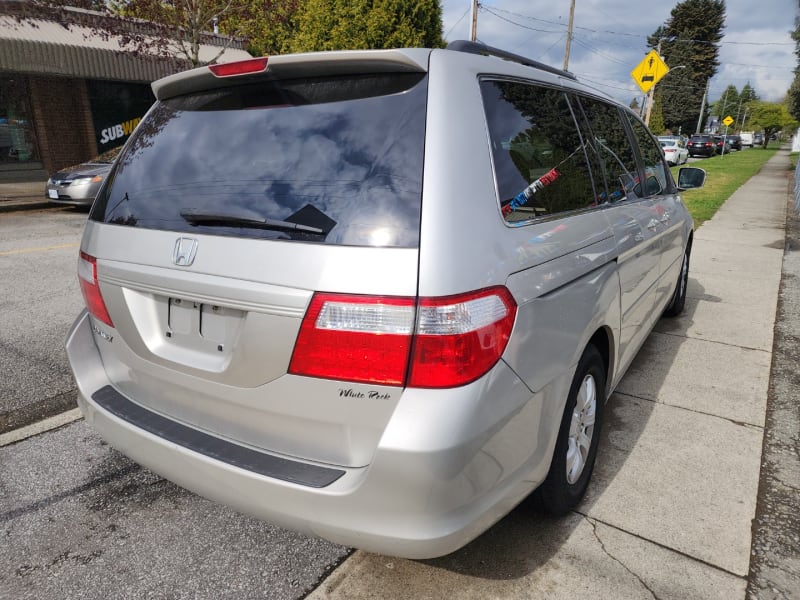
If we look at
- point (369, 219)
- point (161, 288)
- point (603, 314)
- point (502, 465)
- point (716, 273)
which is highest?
point (369, 219)

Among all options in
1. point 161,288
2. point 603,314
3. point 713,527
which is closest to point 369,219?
point 161,288

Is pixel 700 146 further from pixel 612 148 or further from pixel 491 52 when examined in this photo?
pixel 491 52

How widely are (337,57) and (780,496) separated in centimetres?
273

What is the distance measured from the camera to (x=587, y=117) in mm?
2836

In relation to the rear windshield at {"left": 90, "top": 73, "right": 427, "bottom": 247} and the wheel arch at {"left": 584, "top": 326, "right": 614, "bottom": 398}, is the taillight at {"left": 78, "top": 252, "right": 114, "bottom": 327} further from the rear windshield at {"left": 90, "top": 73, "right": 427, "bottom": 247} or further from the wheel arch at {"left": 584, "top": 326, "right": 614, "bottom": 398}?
the wheel arch at {"left": 584, "top": 326, "right": 614, "bottom": 398}

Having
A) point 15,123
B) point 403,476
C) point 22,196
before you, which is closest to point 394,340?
point 403,476

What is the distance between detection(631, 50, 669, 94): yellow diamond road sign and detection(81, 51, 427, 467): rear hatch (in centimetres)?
1374

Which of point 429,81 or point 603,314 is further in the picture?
point 603,314

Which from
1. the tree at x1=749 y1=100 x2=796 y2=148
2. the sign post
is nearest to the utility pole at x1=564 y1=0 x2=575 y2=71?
the sign post

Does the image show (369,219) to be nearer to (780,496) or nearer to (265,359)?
(265,359)

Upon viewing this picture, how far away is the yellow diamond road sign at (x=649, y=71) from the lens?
13422mm

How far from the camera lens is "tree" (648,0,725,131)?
2945 inches

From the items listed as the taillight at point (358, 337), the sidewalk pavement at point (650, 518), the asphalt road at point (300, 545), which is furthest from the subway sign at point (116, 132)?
the taillight at point (358, 337)

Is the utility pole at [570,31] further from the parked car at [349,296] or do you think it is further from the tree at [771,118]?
the tree at [771,118]
